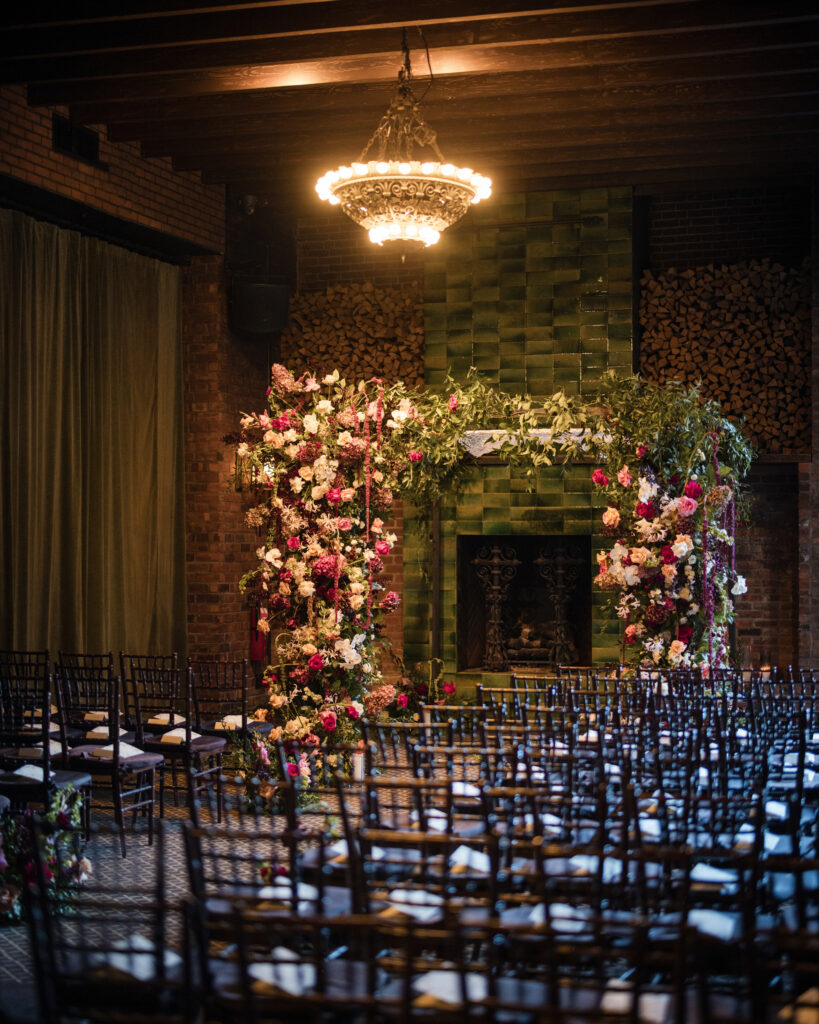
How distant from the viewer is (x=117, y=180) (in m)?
8.99

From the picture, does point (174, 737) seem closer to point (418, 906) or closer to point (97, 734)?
point (97, 734)

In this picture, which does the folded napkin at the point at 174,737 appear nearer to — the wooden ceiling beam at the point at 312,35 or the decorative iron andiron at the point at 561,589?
the wooden ceiling beam at the point at 312,35

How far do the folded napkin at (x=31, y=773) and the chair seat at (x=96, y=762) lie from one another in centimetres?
41

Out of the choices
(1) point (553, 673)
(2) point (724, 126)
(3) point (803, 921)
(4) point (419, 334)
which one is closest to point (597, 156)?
(2) point (724, 126)

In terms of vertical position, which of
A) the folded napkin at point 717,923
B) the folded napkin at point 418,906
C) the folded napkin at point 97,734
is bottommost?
the folded napkin at point 717,923

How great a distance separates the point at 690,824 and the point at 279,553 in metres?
3.52

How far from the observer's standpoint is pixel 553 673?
1077cm

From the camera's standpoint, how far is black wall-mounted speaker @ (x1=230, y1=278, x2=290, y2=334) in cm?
1046

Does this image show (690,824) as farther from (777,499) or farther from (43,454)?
(777,499)

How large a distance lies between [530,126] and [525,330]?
2.65 m

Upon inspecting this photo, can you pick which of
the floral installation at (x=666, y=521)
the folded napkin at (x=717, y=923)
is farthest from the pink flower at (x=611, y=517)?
the folded napkin at (x=717, y=923)

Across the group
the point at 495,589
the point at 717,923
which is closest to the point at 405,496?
the point at 495,589

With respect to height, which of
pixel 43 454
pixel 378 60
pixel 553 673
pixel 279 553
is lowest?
pixel 553 673

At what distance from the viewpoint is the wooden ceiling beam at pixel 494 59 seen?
6.64 metres
